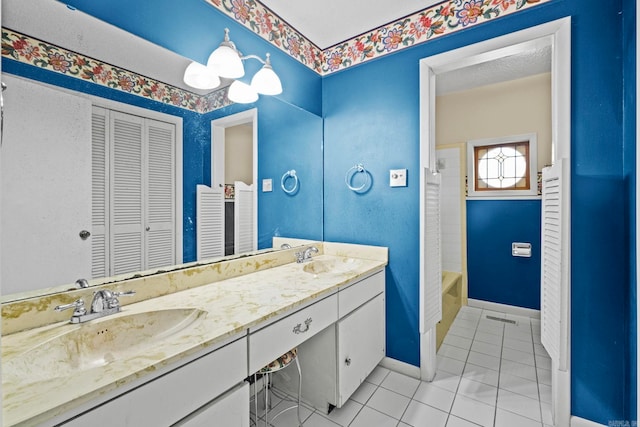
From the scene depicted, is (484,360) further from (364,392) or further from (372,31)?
(372,31)

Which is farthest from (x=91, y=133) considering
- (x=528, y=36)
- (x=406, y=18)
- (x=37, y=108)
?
(x=528, y=36)

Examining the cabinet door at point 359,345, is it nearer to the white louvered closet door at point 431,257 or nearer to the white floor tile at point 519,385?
the white louvered closet door at point 431,257

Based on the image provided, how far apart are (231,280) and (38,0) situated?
4.40ft

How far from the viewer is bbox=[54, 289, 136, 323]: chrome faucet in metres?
1.05

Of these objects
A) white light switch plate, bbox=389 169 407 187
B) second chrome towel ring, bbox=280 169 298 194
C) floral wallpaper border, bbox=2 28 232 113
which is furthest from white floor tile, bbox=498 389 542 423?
floral wallpaper border, bbox=2 28 232 113

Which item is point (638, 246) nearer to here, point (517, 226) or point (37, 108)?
point (517, 226)

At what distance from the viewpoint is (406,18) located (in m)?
2.02

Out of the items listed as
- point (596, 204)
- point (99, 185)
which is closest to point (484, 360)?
point (596, 204)

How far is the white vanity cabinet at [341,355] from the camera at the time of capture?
1642 mm

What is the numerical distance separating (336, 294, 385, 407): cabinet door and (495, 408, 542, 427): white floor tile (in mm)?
719

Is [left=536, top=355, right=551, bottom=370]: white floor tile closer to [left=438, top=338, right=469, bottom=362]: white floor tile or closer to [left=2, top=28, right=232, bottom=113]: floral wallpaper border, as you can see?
[left=438, top=338, right=469, bottom=362]: white floor tile

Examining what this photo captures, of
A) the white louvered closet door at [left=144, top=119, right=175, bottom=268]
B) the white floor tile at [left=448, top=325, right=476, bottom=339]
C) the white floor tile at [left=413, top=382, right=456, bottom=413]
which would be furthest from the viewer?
the white floor tile at [left=448, top=325, right=476, bottom=339]

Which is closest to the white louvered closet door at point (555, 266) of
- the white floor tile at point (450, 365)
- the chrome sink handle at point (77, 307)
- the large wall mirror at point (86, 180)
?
the white floor tile at point (450, 365)

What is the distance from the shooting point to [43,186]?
1.00 meters
